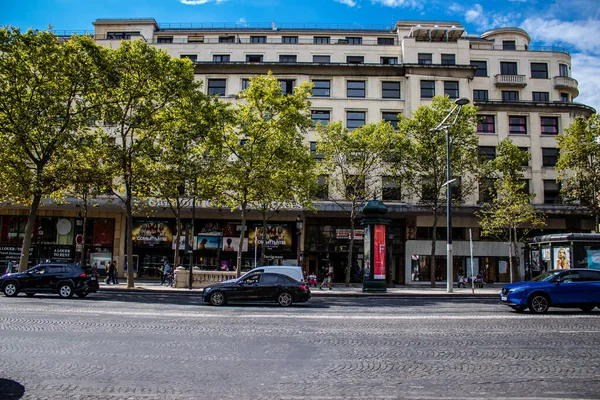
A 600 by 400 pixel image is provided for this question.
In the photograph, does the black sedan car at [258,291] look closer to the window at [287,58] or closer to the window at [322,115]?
the window at [322,115]

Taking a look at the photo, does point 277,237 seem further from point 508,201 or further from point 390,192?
point 508,201

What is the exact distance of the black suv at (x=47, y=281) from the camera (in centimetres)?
2044

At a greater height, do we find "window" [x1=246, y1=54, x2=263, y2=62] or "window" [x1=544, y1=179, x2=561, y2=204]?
"window" [x1=246, y1=54, x2=263, y2=62]

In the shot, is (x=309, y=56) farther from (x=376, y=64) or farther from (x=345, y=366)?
(x=345, y=366)

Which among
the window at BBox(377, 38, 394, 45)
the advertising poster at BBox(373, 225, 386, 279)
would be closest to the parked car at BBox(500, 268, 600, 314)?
the advertising poster at BBox(373, 225, 386, 279)

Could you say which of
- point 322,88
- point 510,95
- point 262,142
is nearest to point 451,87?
point 510,95

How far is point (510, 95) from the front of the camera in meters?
44.5

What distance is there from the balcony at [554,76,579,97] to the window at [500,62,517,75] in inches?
148

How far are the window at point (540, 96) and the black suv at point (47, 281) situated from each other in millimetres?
41499

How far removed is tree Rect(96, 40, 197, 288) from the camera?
85.2ft

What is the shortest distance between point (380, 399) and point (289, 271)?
13591 millimetres

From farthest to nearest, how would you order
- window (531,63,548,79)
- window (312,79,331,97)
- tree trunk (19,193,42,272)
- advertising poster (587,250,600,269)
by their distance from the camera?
window (531,63,548,79) < window (312,79,331,97) < tree trunk (19,193,42,272) < advertising poster (587,250,600,269)

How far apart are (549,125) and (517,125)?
9.50 feet

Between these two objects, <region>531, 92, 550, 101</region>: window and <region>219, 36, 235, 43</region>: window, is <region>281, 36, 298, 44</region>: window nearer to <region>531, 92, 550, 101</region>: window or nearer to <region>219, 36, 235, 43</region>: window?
<region>219, 36, 235, 43</region>: window
